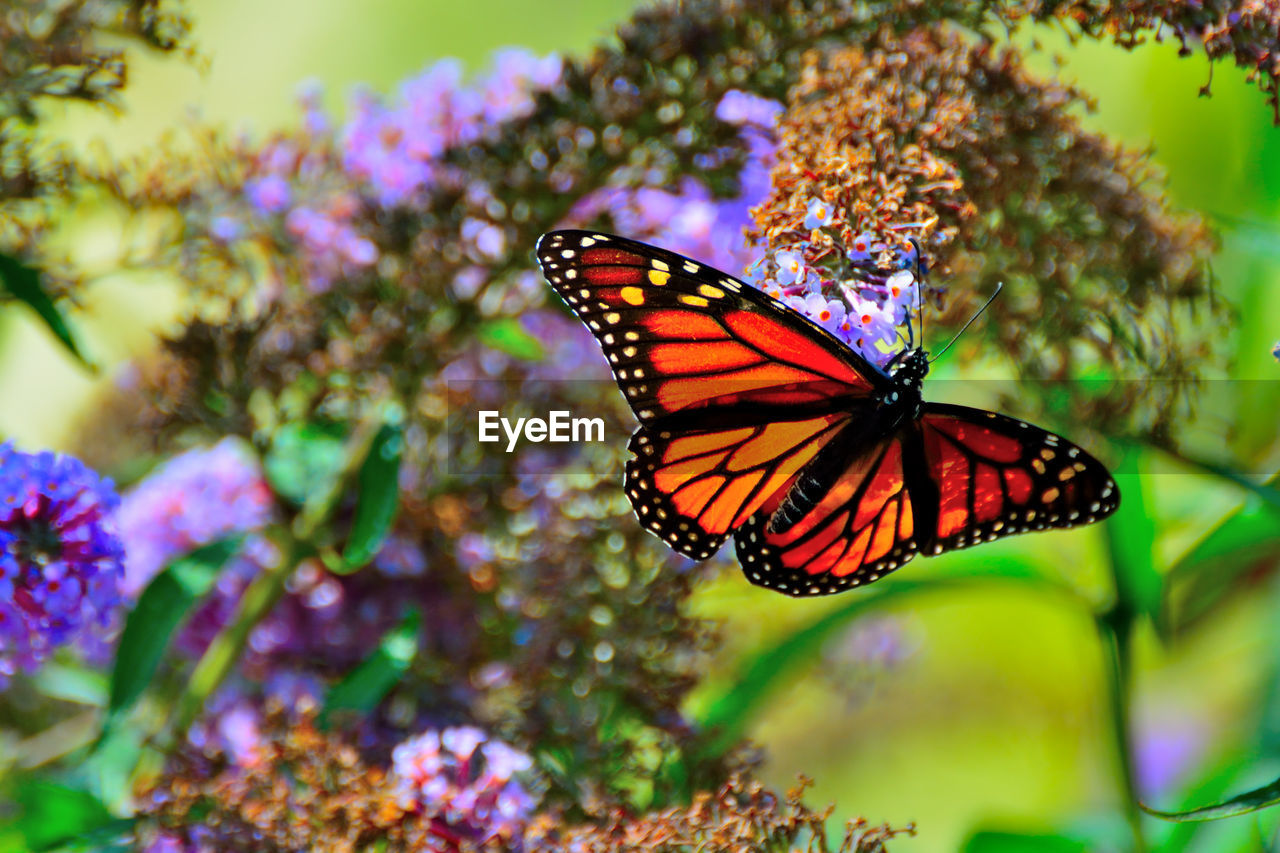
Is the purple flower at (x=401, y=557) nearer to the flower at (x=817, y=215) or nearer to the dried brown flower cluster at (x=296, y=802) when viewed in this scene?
the dried brown flower cluster at (x=296, y=802)

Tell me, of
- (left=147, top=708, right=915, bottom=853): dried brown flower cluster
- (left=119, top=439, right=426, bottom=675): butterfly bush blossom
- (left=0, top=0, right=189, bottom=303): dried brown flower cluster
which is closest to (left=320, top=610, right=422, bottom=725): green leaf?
(left=147, top=708, right=915, bottom=853): dried brown flower cluster

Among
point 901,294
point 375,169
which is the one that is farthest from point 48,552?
point 901,294

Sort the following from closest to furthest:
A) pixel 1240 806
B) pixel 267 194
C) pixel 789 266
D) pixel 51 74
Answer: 1. pixel 1240 806
2. pixel 789 266
3. pixel 51 74
4. pixel 267 194

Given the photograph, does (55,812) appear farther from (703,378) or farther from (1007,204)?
(1007,204)

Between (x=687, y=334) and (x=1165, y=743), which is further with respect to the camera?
(x=1165, y=743)

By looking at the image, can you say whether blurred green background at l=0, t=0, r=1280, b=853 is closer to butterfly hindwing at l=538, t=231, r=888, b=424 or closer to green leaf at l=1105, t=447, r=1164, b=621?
green leaf at l=1105, t=447, r=1164, b=621
